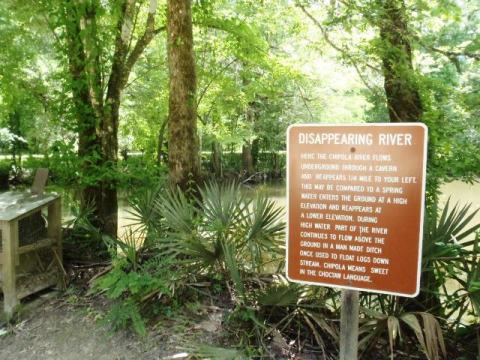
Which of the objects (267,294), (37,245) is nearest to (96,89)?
(37,245)

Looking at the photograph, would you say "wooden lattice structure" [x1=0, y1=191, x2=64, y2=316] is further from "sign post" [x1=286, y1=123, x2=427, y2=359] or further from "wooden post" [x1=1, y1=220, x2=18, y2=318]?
"sign post" [x1=286, y1=123, x2=427, y2=359]

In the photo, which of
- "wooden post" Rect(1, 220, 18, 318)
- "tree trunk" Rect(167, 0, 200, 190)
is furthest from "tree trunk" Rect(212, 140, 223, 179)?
"wooden post" Rect(1, 220, 18, 318)

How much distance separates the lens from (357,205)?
238 centimetres

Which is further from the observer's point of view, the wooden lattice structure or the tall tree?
the tall tree

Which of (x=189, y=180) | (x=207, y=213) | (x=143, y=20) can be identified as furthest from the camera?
(x=143, y=20)

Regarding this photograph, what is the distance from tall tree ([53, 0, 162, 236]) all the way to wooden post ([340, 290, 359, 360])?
4600 mm

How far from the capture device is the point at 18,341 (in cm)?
448

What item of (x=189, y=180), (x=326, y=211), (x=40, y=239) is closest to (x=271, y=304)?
(x=326, y=211)

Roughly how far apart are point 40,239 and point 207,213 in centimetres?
215

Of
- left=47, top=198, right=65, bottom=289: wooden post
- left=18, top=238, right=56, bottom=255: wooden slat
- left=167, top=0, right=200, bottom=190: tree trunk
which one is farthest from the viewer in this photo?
left=167, top=0, right=200, bottom=190: tree trunk

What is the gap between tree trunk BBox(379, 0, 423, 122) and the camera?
19.4 feet

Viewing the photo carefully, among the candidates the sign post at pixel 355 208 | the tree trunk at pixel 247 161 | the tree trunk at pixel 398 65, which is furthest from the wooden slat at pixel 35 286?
the tree trunk at pixel 247 161

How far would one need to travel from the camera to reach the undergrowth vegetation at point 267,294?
3.84m

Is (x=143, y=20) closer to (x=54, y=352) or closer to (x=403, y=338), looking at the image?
(x=54, y=352)
